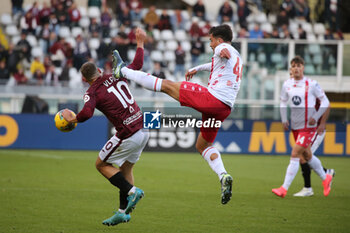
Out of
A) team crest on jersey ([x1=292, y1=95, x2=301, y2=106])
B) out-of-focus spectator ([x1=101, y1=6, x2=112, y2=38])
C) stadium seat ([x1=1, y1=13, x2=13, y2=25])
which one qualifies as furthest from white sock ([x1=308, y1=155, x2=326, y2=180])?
stadium seat ([x1=1, y1=13, x2=13, y2=25])

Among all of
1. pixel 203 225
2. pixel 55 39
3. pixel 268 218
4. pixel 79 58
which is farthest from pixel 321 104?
pixel 55 39

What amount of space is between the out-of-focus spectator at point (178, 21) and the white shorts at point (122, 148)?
16.6 m

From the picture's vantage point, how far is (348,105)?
1945cm

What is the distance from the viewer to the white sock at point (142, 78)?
7.58 meters

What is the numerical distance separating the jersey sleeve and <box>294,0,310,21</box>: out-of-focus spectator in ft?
62.7

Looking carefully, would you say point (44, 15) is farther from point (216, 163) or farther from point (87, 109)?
point (87, 109)

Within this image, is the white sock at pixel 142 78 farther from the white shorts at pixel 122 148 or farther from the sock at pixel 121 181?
the sock at pixel 121 181

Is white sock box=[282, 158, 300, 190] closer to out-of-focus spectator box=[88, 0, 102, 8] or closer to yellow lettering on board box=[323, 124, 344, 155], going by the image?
yellow lettering on board box=[323, 124, 344, 155]

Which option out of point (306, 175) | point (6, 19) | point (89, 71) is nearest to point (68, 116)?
point (89, 71)

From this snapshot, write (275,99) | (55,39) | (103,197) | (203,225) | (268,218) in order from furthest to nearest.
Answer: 1. (55,39)
2. (275,99)
3. (103,197)
4. (268,218)
5. (203,225)

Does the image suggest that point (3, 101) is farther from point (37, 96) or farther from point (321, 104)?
point (321, 104)

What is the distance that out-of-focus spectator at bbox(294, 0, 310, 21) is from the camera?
25.1 m

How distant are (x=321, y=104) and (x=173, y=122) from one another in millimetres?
3539

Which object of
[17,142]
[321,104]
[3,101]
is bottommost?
[17,142]
